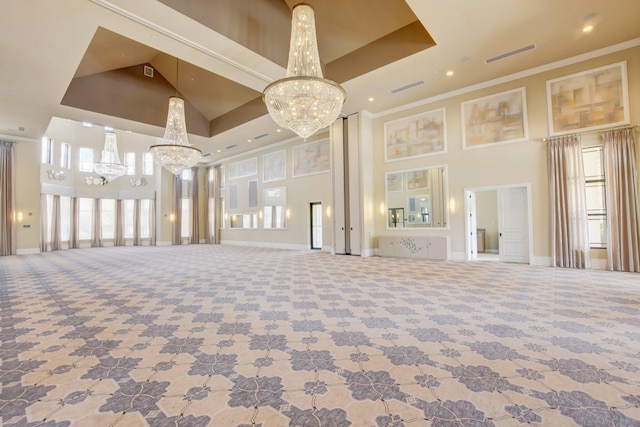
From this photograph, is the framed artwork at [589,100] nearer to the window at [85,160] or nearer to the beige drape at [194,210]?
the beige drape at [194,210]

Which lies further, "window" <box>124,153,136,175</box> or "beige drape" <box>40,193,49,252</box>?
"window" <box>124,153,136,175</box>

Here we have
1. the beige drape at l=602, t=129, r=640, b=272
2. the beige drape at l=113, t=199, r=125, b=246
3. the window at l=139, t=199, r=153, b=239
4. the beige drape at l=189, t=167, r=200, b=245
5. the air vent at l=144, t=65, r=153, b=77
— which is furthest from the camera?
the beige drape at l=189, t=167, r=200, b=245

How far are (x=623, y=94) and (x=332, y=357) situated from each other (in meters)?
8.66

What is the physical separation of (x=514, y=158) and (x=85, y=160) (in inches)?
749

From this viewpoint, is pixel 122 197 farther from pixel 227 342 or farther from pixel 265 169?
pixel 227 342

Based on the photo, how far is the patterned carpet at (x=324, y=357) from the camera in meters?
1.75

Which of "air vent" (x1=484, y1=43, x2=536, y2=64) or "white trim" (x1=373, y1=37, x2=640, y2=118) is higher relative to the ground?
"air vent" (x1=484, y1=43, x2=536, y2=64)

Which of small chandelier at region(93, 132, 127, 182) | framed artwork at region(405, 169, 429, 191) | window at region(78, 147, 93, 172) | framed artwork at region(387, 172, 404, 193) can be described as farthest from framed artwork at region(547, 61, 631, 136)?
window at region(78, 147, 93, 172)

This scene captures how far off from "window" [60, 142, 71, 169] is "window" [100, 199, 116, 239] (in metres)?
2.36

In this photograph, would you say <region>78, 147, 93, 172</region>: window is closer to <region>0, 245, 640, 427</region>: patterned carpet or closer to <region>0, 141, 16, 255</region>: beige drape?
<region>0, 141, 16, 255</region>: beige drape

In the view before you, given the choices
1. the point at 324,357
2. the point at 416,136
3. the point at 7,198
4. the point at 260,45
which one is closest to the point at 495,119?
the point at 416,136

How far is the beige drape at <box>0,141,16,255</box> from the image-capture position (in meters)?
11.1

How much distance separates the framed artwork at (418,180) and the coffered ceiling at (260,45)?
2.37 meters

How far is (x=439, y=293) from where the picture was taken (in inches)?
180
